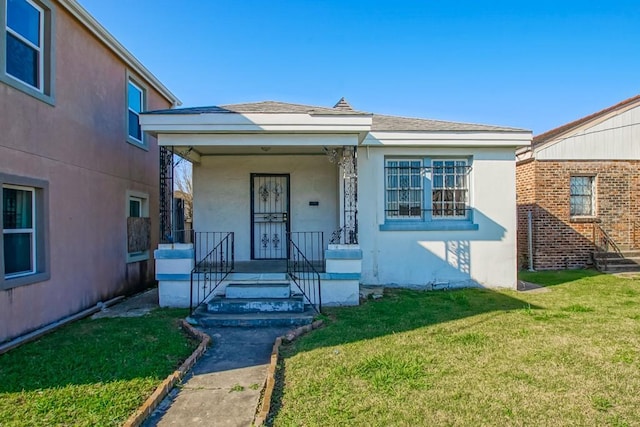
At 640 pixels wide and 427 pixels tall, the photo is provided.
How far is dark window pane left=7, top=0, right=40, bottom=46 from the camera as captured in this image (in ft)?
19.0

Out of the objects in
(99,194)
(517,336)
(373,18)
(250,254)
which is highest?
(373,18)

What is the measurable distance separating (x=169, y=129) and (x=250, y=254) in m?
3.64

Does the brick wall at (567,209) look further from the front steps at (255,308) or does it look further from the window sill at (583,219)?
the front steps at (255,308)

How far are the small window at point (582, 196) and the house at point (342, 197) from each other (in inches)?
177

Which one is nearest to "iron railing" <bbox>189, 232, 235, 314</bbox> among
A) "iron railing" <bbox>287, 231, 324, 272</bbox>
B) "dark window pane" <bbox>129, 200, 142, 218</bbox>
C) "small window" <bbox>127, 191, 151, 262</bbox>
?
"small window" <bbox>127, 191, 151, 262</bbox>

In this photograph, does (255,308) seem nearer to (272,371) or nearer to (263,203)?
(272,371)

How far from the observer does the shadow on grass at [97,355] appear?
420 cm

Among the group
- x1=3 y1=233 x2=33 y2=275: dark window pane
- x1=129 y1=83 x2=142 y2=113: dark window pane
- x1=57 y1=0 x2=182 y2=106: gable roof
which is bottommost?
x1=3 y1=233 x2=33 y2=275: dark window pane

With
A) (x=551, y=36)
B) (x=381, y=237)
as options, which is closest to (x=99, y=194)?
(x=381, y=237)

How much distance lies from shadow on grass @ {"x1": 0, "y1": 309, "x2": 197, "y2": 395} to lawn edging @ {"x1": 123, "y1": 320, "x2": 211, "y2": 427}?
142 mm

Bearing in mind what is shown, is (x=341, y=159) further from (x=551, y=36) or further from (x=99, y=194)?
(x=551, y=36)

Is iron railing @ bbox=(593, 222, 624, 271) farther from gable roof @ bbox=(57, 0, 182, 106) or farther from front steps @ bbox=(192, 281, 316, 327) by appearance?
gable roof @ bbox=(57, 0, 182, 106)

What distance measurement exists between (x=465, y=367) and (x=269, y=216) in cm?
622

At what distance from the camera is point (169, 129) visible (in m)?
7.20
